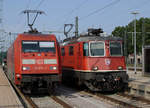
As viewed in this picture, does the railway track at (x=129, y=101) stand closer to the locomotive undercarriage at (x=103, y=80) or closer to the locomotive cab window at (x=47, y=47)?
the locomotive undercarriage at (x=103, y=80)

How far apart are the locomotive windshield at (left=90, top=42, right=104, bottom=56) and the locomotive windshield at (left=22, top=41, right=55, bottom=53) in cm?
229

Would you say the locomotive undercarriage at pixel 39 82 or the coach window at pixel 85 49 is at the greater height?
the coach window at pixel 85 49

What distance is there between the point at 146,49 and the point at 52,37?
8.99m

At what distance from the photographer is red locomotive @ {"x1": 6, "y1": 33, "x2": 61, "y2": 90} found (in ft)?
41.3

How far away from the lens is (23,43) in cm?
1309

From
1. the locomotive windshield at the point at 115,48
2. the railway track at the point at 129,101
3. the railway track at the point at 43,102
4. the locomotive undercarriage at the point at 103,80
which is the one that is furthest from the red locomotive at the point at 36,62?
the locomotive windshield at the point at 115,48

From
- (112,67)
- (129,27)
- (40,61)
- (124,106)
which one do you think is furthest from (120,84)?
(129,27)

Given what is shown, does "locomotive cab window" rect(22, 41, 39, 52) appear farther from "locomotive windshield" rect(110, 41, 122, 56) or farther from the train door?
"locomotive windshield" rect(110, 41, 122, 56)

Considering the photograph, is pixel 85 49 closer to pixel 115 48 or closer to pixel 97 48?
pixel 97 48

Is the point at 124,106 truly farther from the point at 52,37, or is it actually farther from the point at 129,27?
the point at 129,27

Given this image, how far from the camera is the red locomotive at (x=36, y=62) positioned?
1259cm

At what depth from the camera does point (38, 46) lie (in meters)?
13.3

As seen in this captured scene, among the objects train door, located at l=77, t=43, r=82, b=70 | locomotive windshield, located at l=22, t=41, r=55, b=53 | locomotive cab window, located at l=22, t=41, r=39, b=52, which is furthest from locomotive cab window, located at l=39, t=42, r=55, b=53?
train door, located at l=77, t=43, r=82, b=70

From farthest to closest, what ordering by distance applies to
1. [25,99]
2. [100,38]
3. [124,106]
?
[100,38], [25,99], [124,106]
